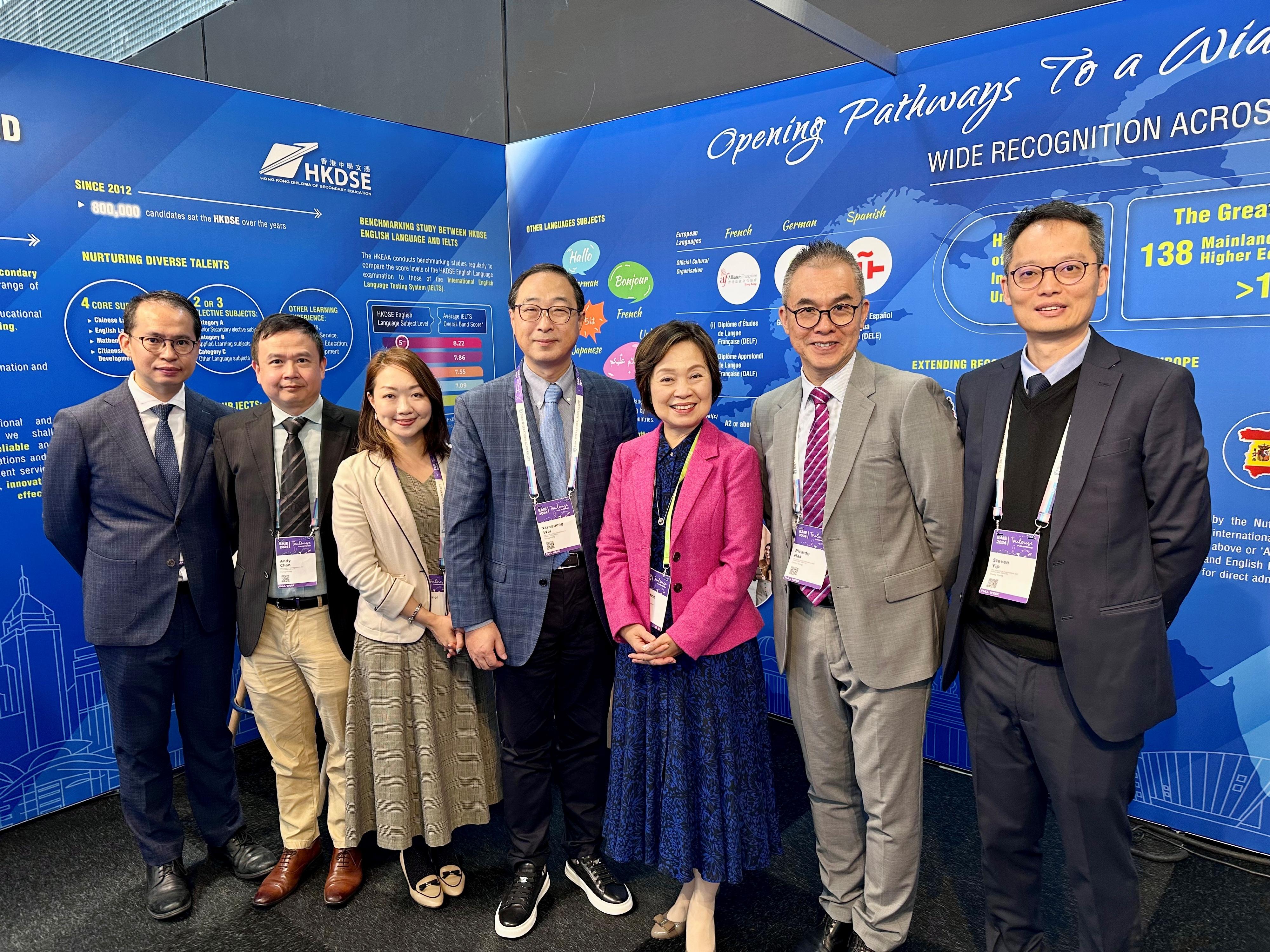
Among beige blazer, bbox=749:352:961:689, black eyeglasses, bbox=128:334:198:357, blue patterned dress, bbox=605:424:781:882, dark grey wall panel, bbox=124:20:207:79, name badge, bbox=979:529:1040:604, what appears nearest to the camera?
name badge, bbox=979:529:1040:604

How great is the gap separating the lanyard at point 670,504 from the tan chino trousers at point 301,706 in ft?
4.02

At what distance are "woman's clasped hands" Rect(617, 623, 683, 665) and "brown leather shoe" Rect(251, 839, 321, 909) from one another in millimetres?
1517

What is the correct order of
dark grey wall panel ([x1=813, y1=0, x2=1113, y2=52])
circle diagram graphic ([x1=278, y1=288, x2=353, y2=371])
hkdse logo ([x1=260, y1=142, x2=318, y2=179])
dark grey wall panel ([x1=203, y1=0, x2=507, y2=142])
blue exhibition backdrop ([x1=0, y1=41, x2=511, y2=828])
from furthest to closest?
dark grey wall panel ([x1=203, y1=0, x2=507, y2=142])
circle diagram graphic ([x1=278, y1=288, x2=353, y2=371])
hkdse logo ([x1=260, y1=142, x2=318, y2=179])
blue exhibition backdrop ([x1=0, y1=41, x2=511, y2=828])
dark grey wall panel ([x1=813, y1=0, x2=1113, y2=52])

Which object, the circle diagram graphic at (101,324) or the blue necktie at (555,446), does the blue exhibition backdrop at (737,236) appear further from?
the blue necktie at (555,446)

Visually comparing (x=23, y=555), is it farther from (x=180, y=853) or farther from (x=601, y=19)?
(x=601, y=19)

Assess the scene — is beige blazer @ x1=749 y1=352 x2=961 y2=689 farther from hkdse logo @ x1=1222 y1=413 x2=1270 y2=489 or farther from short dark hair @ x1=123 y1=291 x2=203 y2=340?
short dark hair @ x1=123 y1=291 x2=203 y2=340

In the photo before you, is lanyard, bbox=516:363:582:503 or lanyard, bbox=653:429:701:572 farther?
lanyard, bbox=516:363:582:503

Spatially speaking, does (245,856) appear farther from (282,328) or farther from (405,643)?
(282,328)

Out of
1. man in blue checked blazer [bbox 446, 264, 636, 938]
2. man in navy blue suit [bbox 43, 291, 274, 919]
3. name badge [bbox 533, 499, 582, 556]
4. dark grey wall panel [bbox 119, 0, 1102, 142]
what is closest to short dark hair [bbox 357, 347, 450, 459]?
man in blue checked blazer [bbox 446, 264, 636, 938]

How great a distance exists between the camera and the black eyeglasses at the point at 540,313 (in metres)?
2.28

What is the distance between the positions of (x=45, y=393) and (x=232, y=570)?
1188 millimetres

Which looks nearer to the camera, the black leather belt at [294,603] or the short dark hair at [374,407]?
the short dark hair at [374,407]

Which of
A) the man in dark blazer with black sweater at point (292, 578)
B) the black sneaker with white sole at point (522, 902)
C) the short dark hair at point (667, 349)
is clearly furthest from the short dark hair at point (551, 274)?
the black sneaker with white sole at point (522, 902)

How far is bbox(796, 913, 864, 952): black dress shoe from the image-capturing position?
2199mm
